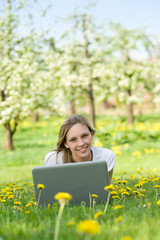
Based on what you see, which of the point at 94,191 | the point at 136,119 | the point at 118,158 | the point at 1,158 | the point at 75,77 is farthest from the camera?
the point at 136,119

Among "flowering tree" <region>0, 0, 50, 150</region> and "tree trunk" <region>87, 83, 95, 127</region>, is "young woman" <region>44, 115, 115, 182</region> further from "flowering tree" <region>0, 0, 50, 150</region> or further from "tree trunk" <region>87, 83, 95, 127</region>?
"tree trunk" <region>87, 83, 95, 127</region>

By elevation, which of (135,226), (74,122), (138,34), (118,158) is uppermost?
(138,34)

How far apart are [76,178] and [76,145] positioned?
79cm

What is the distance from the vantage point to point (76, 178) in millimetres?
2705

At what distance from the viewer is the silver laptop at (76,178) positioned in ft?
8.82

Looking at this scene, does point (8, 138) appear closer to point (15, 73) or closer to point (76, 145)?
point (15, 73)

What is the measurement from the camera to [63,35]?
15781mm

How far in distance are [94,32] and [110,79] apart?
2.60 m

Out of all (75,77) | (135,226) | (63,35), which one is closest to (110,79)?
(75,77)

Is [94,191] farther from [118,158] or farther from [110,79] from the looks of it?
[110,79]

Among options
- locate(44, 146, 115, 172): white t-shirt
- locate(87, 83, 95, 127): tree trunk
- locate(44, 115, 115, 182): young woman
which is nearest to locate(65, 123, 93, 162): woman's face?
locate(44, 115, 115, 182): young woman

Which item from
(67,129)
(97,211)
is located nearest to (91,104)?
(67,129)

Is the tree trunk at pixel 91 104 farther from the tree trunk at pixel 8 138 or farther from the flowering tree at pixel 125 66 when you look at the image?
the tree trunk at pixel 8 138

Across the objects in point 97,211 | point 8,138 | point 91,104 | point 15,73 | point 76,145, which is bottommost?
point 97,211
